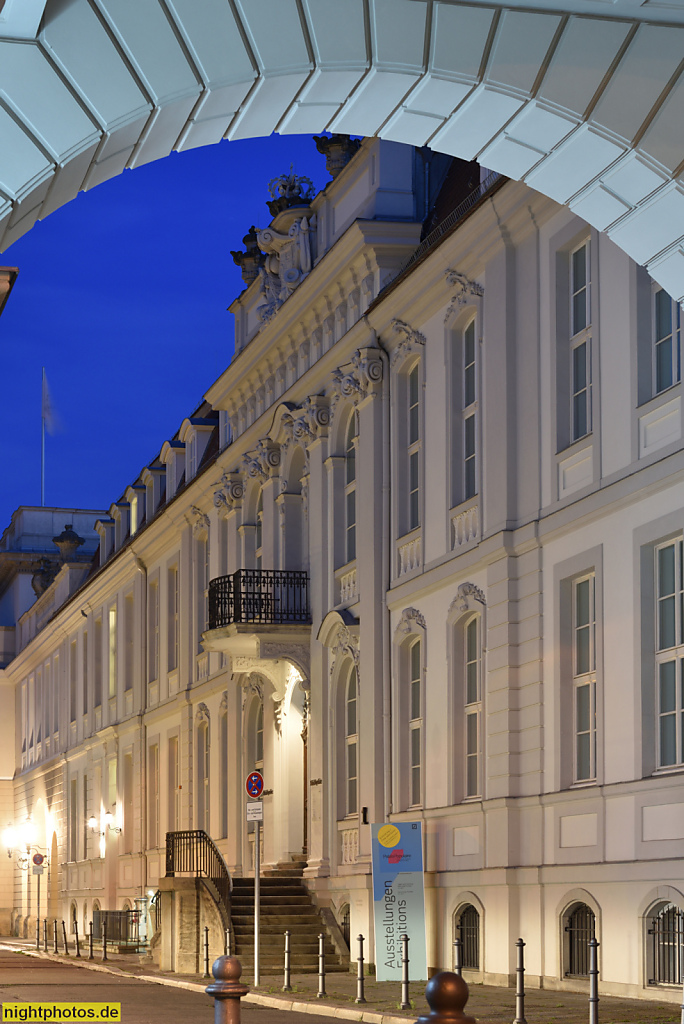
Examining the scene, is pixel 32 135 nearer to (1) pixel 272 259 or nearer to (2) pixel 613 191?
(2) pixel 613 191

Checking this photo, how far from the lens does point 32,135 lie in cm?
695

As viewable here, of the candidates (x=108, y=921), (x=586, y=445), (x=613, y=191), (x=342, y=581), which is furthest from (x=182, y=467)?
(x=613, y=191)

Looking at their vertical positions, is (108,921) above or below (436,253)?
below

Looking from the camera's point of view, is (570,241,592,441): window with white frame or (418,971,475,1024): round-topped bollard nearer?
(418,971,475,1024): round-topped bollard

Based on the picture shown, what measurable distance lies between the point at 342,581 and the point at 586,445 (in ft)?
33.8

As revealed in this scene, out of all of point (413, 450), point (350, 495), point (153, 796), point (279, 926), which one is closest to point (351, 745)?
point (279, 926)

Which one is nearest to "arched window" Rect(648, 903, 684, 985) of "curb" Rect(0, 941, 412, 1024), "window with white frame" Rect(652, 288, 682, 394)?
"curb" Rect(0, 941, 412, 1024)

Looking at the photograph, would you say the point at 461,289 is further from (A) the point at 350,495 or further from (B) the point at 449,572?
(A) the point at 350,495

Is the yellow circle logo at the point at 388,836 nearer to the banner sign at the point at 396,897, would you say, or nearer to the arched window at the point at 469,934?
the banner sign at the point at 396,897

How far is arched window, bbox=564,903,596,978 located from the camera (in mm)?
19422

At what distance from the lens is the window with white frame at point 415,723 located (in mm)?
25844

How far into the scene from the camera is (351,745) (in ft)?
95.9

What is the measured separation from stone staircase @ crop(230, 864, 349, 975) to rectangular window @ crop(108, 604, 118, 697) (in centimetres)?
2253

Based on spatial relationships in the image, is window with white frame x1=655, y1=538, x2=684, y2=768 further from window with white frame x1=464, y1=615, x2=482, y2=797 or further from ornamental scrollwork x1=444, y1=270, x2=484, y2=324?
ornamental scrollwork x1=444, y1=270, x2=484, y2=324
